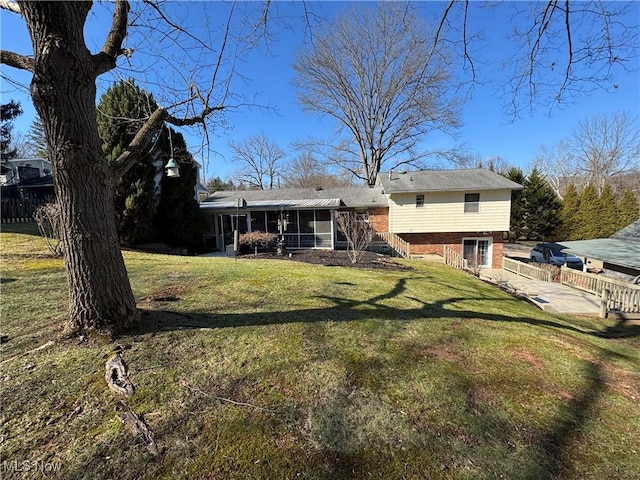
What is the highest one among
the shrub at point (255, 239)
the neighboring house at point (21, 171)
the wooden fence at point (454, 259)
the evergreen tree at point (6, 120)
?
the evergreen tree at point (6, 120)

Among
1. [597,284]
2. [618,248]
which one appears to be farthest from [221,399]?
[618,248]

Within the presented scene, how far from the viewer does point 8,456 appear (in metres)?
1.78

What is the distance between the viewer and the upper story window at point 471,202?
17703mm

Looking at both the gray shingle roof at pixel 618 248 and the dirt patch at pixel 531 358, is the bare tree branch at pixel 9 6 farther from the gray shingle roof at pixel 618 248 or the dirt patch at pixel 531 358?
the gray shingle roof at pixel 618 248

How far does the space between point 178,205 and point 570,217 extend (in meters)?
32.3

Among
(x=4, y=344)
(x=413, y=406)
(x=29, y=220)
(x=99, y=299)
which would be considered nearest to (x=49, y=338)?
(x=4, y=344)

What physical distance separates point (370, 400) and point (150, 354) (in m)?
2.12

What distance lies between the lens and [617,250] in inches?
432

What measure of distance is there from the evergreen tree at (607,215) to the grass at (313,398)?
94.3 ft

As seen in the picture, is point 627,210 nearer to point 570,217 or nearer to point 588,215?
point 588,215

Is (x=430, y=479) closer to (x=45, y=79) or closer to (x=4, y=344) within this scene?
(x=4, y=344)

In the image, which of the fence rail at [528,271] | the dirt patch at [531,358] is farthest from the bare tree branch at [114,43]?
the fence rail at [528,271]

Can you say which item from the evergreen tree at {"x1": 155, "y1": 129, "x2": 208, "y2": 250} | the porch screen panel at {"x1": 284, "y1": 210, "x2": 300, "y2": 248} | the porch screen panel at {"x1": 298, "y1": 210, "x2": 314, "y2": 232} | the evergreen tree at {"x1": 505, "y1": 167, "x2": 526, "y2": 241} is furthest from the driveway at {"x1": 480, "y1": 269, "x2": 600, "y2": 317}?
the evergreen tree at {"x1": 505, "y1": 167, "x2": 526, "y2": 241}

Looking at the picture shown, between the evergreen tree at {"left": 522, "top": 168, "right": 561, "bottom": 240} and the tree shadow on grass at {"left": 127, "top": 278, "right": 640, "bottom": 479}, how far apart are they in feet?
79.6
